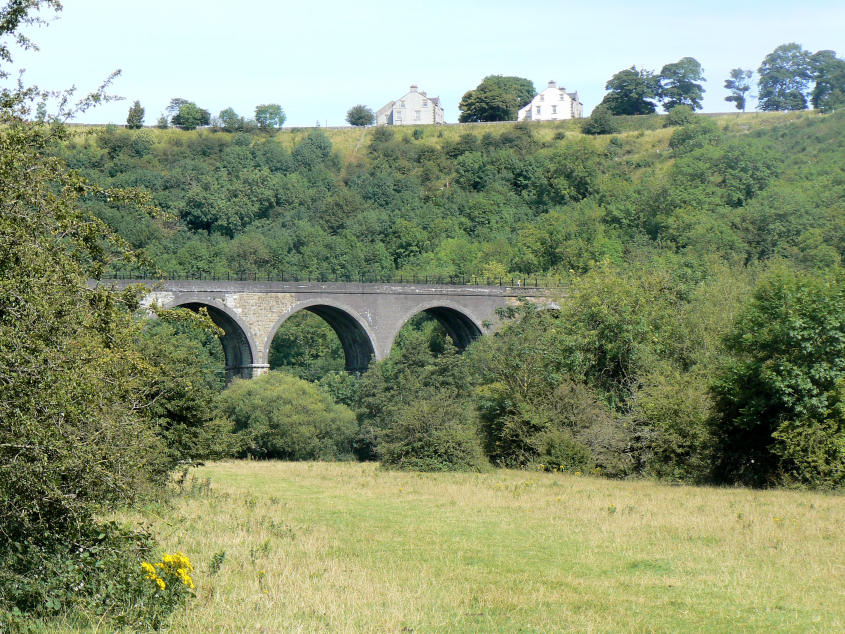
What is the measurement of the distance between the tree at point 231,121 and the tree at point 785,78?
207ft

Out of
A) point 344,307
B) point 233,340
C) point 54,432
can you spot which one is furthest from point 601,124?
point 54,432

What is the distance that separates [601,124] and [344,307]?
63311 millimetres

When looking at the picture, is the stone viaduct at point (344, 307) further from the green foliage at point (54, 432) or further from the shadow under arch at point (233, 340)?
the green foliage at point (54, 432)

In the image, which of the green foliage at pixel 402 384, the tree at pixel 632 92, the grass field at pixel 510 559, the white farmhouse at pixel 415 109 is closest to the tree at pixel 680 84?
the tree at pixel 632 92

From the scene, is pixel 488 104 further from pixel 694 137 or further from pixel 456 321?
pixel 456 321

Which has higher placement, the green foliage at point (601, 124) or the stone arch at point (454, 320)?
the green foliage at point (601, 124)

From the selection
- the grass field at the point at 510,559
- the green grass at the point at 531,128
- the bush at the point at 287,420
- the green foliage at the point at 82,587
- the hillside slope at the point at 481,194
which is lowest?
the bush at the point at 287,420

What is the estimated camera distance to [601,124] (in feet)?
361

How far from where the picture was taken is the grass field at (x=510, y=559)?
9406 mm

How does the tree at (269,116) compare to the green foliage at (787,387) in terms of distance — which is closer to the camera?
the green foliage at (787,387)

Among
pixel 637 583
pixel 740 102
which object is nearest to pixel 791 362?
pixel 637 583

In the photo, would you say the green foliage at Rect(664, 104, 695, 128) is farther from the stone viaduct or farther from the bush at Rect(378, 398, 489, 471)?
the bush at Rect(378, 398, 489, 471)

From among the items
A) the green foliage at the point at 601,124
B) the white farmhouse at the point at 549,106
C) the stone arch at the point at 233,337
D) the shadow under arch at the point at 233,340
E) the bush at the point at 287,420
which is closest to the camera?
the bush at the point at 287,420

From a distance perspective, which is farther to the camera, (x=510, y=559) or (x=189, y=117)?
(x=189, y=117)
